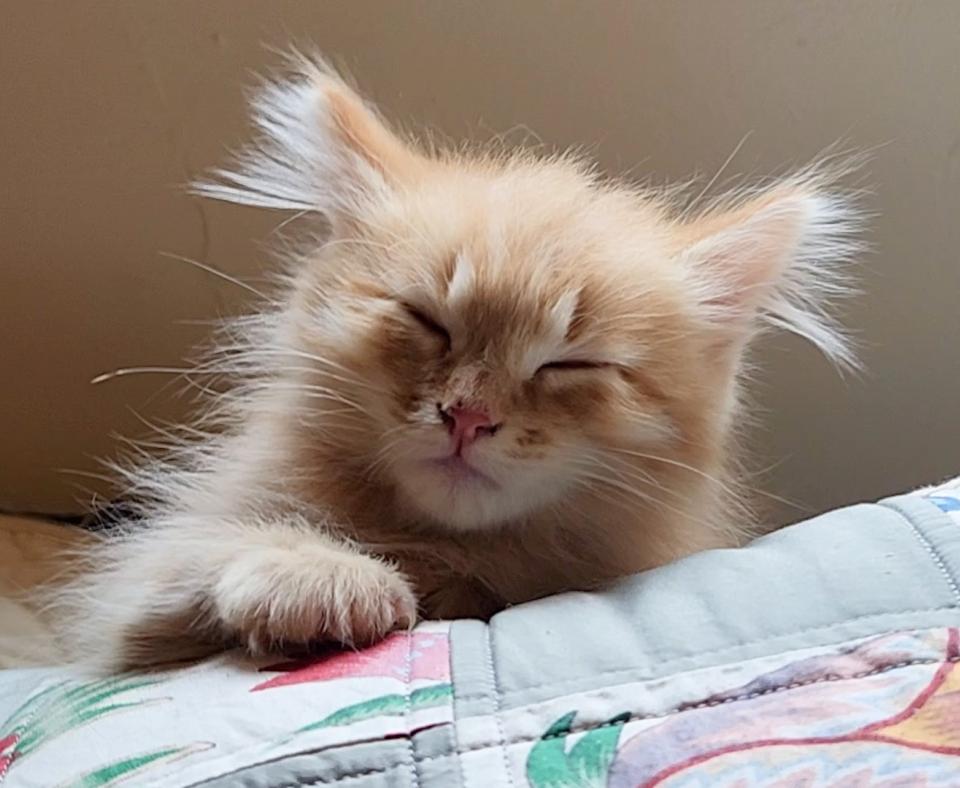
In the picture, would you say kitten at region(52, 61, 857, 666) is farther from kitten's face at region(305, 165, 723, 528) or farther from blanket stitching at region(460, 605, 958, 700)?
blanket stitching at region(460, 605, 958, 700)

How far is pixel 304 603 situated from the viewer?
2.48 feet

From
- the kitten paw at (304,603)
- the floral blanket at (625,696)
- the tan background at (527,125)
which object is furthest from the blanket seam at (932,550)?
the tan background at (527,125)

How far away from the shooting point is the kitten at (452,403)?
33.4 inches

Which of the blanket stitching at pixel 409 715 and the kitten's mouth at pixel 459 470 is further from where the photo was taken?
the kitten's mouth at pixel 459 470

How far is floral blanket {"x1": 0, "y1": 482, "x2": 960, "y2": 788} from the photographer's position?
581 millimetres

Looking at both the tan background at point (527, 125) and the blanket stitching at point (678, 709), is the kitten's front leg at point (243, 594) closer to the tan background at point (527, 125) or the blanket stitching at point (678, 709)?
the blanket stitching at point (678, 709)

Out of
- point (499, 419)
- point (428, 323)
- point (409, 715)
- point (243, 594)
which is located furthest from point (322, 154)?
point (409, 715)

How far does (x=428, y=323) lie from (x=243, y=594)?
0.25 metres

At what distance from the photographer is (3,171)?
54.0 inches

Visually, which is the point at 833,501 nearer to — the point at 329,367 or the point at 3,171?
the point at 329,367

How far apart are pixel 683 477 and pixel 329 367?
0.29 metres

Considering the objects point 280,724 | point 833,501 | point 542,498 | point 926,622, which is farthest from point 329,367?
point 833,501

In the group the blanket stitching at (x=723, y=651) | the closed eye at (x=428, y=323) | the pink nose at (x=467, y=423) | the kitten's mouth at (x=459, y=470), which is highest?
the closed eye at (x=428, y=323)

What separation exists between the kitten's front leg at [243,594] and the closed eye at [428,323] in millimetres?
169
